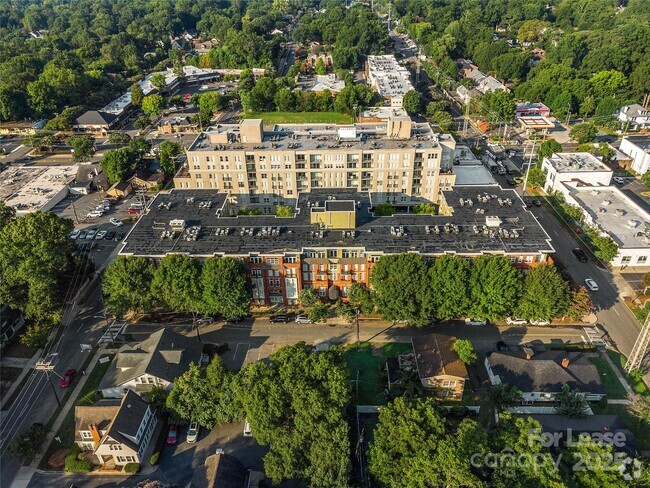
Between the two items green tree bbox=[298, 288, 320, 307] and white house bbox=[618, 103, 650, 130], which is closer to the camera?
green tree bbox=[298, 288, 320, 307]

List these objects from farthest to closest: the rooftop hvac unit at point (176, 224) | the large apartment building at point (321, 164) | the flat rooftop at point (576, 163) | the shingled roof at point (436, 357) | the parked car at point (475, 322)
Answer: the flat rooftop at point (576, 163)
the large apartment building at point (321, 164)
the rooftop hvac unit at point (176, 224)
the parked car at point (475, 322)
the shingled roof at point (436, 357)

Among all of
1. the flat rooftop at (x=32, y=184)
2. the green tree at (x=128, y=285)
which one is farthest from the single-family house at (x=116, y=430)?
the flat rooftop at (x=32, y=184)

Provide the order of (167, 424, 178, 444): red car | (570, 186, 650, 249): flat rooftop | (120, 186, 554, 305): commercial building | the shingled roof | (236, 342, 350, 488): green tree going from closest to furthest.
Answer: (236, 342, 350, 488): green tree, (167, 424, 178, 444): red car, the shingled roof, (120, 186, 554, 305): commercial building, (570, 186, 650, 249): flat rooftop

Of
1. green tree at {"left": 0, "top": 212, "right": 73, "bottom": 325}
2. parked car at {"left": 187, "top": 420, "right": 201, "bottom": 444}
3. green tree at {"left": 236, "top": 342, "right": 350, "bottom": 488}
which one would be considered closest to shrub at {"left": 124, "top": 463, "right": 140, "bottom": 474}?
parked car at {"left": 187, "top": 420, "right": 201, "bottom": 444}

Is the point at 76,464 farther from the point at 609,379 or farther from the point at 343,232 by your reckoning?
the point at 609,379

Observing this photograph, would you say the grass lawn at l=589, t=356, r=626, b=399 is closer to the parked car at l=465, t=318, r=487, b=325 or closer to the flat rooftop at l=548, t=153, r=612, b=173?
the parked car at l=465, t=318, r=487, b=325

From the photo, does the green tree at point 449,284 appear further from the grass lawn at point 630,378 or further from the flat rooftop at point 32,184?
the flat rooftop at point 32,184

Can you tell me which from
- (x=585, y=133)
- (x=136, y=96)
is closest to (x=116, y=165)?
(x=136, y=96)

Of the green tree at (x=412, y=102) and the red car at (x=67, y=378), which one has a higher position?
the green tree at (x=412, y=102)
